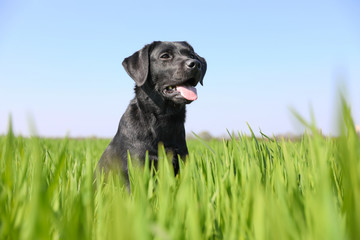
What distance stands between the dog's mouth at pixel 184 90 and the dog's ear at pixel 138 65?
0.32 metres

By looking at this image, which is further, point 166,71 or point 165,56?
point 165,56

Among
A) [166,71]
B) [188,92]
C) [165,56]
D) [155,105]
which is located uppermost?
[165,56]

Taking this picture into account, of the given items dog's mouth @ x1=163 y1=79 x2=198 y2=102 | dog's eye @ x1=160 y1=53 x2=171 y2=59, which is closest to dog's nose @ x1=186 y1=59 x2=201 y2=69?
dog's mouth @ x1=163 y1=79 x2=198 y2=102

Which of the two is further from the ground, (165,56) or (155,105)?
(165,56)

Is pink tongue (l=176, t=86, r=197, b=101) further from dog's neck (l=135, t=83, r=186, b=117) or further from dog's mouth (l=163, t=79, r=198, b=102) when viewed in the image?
dog's neck (l=135, t=83, r=186, b=117)

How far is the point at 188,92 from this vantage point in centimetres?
348

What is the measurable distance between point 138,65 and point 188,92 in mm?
715

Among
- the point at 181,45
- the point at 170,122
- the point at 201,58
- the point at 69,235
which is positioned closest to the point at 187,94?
the point at 170,122

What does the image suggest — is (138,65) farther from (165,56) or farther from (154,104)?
(154,104)

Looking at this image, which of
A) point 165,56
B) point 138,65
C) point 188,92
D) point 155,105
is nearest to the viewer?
point 155,105

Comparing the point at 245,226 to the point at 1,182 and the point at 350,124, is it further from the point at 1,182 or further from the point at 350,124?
the point at 1,182

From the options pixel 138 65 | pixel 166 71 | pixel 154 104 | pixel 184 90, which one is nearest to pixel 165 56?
pixel 166 71

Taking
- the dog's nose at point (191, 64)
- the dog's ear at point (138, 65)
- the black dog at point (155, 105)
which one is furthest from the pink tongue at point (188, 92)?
the dog's ear at point (138, 65)

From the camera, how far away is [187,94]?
345cm
